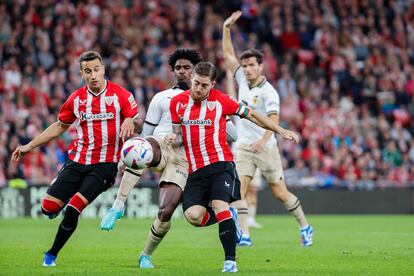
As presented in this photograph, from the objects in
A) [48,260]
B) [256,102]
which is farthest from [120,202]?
[256,102]

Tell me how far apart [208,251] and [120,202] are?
1.94m

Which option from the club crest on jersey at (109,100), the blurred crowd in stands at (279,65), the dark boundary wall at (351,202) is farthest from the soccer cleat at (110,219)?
the dark boundary wall at (351,202)

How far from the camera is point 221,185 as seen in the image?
969 cm

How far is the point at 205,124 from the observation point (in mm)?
9883

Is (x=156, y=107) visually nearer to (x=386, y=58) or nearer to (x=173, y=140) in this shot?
(x=173, y=140)

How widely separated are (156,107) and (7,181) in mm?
10655

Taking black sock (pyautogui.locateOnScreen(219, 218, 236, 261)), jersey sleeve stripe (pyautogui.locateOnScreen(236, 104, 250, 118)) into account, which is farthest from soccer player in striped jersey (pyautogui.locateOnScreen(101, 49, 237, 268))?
jersey sleeve stripe (pyautogui.locateOnScreen(236, 104, 250, 118))

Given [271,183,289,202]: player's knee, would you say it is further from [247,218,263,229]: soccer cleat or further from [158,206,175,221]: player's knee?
[158,206,175,221]: player's knee

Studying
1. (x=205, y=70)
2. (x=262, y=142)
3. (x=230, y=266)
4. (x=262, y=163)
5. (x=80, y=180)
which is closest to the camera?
(x=230, y=266)

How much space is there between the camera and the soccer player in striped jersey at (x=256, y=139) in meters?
13.2

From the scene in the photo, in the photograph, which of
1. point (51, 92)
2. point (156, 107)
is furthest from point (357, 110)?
point (156, 107)

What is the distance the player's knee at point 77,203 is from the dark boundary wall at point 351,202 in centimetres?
1261

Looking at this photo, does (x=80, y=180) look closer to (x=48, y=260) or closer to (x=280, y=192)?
(x=48, y=260)

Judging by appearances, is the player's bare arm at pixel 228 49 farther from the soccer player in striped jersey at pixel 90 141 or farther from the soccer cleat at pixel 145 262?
the soccer cleat at pixel 145 262
